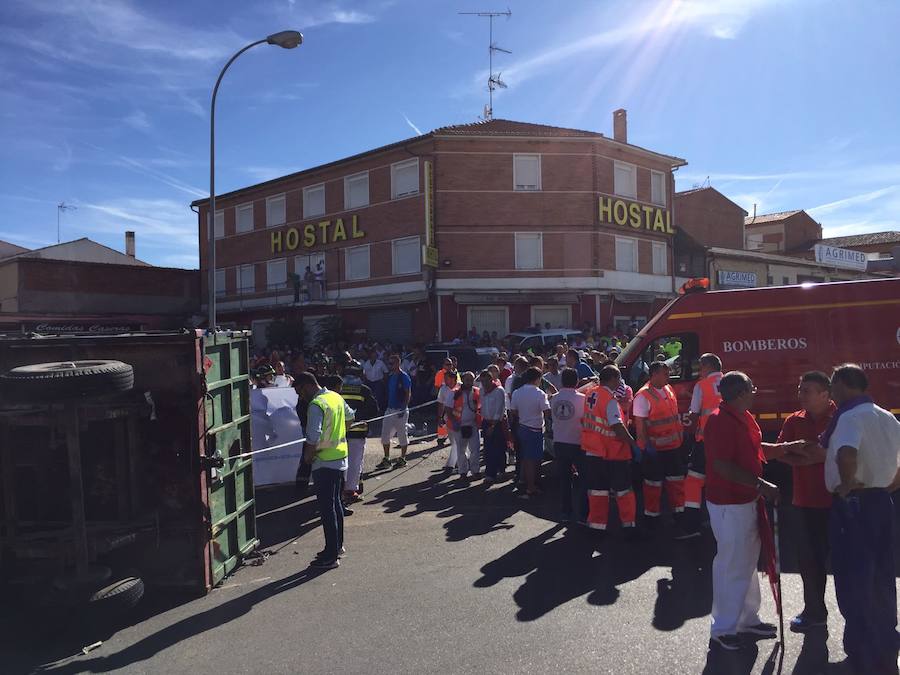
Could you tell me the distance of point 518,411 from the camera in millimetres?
8430

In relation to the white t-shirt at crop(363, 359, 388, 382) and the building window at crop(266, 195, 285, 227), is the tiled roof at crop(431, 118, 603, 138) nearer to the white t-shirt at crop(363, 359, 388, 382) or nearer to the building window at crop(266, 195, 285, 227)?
the building window at crop(266, 195, 285, 227)

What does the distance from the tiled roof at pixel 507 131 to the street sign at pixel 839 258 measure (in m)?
15.1

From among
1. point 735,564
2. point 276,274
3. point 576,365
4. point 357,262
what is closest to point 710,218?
point 357,262

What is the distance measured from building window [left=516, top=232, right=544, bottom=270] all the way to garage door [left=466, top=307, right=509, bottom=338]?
2.02m

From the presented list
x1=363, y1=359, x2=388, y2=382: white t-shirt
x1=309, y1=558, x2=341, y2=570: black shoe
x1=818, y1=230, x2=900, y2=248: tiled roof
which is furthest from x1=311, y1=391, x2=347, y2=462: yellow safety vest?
x1=818, y1=230, x2=900, y2=248: tiled roof

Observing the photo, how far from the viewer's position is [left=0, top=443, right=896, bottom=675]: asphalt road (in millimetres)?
4133

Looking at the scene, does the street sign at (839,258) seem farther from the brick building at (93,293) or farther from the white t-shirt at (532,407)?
the brick building at (93,293)

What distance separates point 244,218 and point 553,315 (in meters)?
17.5

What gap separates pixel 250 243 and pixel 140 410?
3104 centimetres

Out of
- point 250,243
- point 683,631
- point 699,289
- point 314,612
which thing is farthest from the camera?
point 250,243

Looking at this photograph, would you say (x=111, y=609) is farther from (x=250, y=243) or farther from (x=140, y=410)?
(x=250, y=243)

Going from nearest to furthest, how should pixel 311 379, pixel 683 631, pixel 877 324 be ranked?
pixel 683 631
pixel 311 379
pixel 877 324

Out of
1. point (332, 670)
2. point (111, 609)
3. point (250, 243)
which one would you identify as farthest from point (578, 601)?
point (250, 243)

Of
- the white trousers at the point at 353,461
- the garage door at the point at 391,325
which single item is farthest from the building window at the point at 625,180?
the white trousers at the point at 353,461
